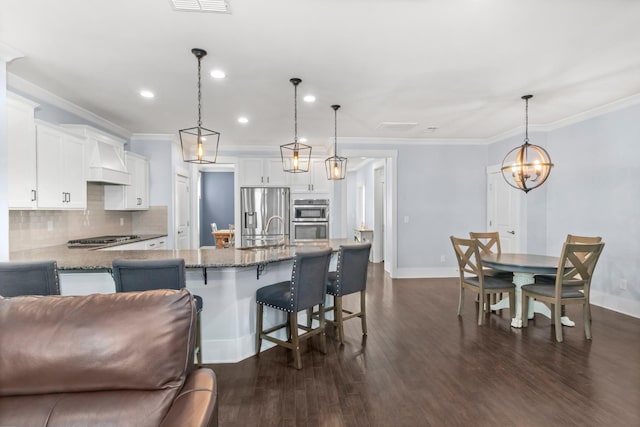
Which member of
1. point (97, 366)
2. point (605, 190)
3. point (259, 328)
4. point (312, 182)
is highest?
point (312, 182)

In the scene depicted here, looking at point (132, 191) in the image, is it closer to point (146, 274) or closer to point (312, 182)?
point (312, 182)

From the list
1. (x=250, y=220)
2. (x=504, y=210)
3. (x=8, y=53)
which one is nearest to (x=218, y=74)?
(x=8, y=53)

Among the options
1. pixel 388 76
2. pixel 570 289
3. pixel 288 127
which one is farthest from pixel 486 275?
pixel 288 127

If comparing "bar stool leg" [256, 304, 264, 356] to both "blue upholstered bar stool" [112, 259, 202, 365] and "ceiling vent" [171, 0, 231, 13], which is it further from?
"ceiling vent" [171, 0, 231, 13]

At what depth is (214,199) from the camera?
32.5 feet

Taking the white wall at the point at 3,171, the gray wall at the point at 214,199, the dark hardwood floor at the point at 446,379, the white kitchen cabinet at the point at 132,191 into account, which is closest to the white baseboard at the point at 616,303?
the dark hardwood floor at the point at 446,379

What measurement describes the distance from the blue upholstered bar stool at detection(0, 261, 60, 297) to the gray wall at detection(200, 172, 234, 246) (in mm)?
7785

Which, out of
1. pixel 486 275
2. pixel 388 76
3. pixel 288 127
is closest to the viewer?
pixel 388 76

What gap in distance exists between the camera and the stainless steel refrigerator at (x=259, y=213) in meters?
6.57

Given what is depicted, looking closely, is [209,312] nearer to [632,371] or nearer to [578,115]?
[632,371]

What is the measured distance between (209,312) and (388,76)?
275 cm

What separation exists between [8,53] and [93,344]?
2954mm

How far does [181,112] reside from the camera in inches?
176

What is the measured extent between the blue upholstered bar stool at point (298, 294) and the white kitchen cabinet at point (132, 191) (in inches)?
130
